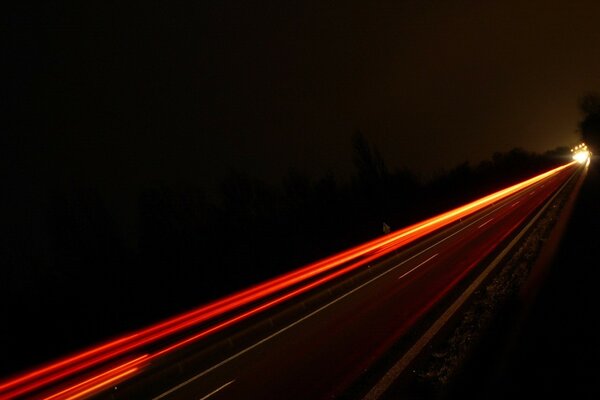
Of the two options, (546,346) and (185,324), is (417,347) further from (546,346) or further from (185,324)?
(185,324)

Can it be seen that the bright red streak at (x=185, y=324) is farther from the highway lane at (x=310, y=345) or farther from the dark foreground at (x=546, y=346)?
the dark foreground at (x=546, y=346)

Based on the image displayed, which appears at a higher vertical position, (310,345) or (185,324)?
(185,324)

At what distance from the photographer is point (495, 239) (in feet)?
65.1

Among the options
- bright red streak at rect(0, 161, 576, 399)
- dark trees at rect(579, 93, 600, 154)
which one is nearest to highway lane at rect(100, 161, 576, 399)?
bright red streak at rect(0, 161, 576, 399)

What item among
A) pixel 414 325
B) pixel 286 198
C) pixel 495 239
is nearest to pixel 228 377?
pixel 414 325

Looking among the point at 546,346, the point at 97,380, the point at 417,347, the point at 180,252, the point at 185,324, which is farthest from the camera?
the point at 180,252

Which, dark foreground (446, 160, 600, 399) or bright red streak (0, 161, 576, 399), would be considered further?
bright red streak (0, 161, 576, 399)

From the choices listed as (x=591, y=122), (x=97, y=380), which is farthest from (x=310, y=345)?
(x=591, y=122)

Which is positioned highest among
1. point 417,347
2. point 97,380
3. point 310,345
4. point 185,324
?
point 185,324

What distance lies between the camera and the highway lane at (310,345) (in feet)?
25.8

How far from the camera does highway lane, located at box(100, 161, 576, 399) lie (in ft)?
25.8

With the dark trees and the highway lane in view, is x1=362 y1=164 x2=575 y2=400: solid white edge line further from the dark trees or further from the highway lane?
the dark trees

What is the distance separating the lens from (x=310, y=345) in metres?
9.87

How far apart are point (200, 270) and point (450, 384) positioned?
24525mm
